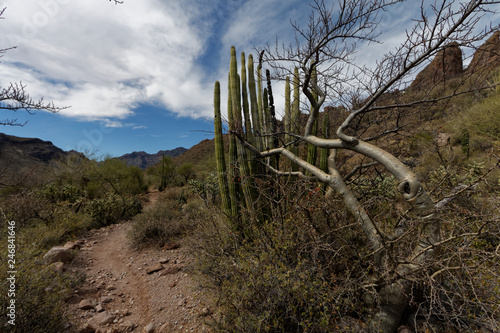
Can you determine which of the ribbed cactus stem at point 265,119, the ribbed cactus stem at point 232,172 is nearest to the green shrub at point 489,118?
the ribbed cactus stem at point 265,119

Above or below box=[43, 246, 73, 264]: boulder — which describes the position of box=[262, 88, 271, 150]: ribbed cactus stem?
above

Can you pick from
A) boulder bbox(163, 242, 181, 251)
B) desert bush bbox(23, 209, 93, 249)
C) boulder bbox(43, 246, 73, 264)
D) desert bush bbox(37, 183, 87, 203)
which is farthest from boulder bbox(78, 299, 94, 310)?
desert bush bbox(37, 183, 87, 203)

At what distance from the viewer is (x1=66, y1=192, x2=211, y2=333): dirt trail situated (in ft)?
9.36

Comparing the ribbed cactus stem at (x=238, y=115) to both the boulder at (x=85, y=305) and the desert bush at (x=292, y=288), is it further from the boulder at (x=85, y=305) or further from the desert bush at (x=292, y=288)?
the boulder at (x=85, y=305)

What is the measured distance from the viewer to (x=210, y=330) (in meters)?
2.56

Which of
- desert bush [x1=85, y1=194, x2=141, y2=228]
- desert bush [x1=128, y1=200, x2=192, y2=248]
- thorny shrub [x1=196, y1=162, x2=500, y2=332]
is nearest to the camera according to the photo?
thorny shrub [x1=196, y1=162, x2=500, y2=332]

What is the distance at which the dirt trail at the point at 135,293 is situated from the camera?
2.85 m

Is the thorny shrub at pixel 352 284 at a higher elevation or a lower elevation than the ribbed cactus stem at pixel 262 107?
lower

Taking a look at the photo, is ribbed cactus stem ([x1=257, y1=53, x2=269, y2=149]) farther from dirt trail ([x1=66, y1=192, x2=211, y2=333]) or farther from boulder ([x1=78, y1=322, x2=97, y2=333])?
boulder ([x1=78, y1=322, x2=97, y2=333])

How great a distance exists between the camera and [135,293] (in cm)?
368

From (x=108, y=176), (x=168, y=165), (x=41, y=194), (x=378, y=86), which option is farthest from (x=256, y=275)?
(x=168, y=165)

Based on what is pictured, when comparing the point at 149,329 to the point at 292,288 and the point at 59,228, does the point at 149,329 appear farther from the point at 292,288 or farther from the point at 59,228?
the point at 59,228

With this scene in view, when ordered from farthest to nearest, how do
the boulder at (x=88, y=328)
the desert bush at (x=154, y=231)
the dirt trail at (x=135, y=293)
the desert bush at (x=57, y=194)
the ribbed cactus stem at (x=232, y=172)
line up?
the desert bush at (x=57, y=194), the desert bush at (x=154, y=231), the ribbed cactus stem at (x=232, y=172), the dirt trail at (x=135, y=293), the boulder at (x=88, y=328)

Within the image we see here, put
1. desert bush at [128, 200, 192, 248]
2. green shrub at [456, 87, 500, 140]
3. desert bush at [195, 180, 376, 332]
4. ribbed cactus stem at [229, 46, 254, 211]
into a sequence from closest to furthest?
desert bush at [195, 180, 376, 332], ribbed cactus stem at [229, 46, 254, 211], desert bush at [128, 200, 192, 248], green shrub at [456, 87, 500, 140]
